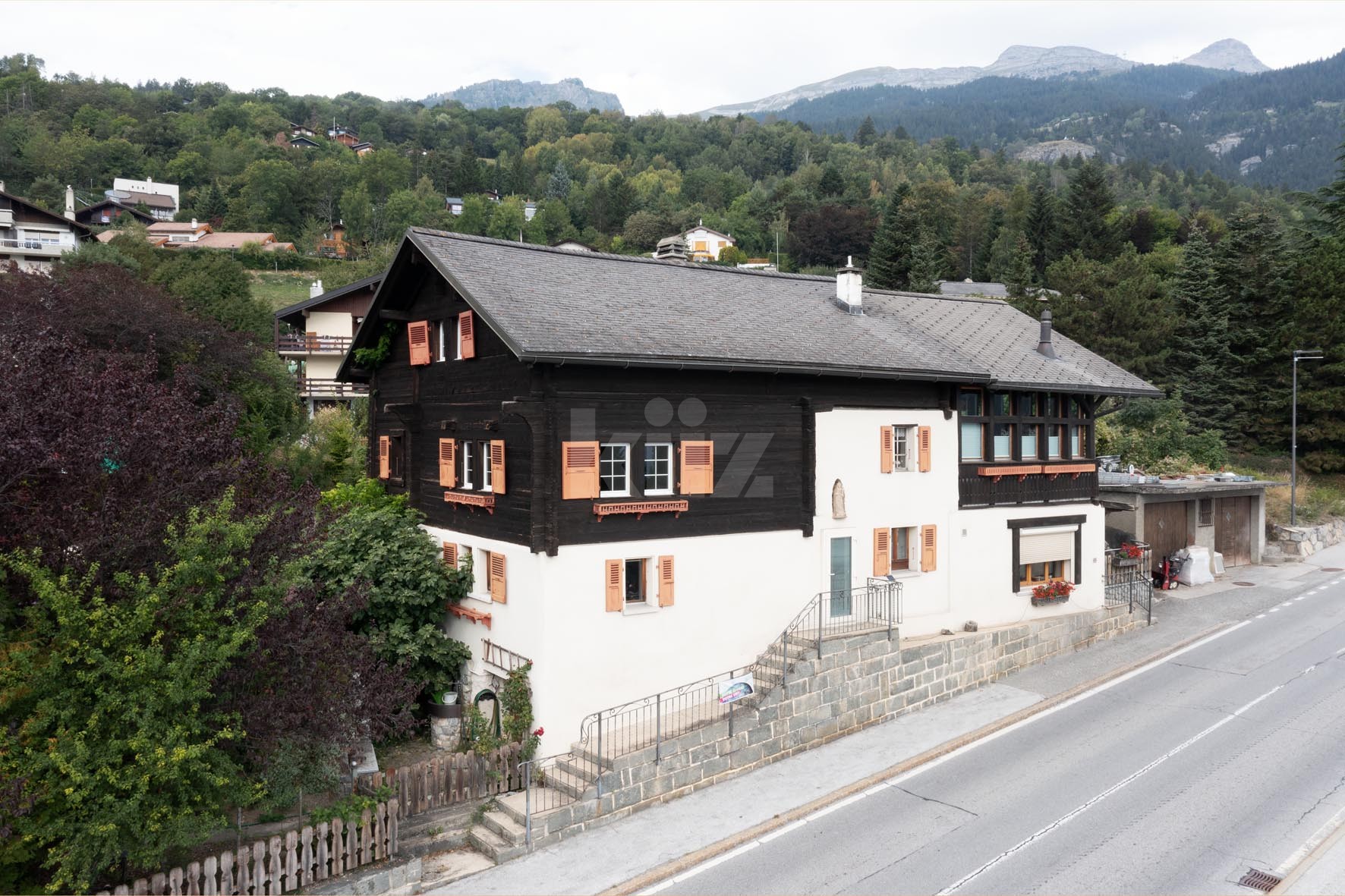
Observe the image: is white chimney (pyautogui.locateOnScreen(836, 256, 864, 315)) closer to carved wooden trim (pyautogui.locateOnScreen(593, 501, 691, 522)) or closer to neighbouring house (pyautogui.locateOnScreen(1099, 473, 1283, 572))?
carved wooden trim (pyautogui.locateOnScreen(593, 501, 691, 522))

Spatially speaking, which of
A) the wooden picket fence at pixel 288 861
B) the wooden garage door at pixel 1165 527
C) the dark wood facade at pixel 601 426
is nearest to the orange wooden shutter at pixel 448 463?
the dark wood facade at pixel 601 426

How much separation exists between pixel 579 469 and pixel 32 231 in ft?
204

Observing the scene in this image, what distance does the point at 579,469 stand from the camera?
15.6m

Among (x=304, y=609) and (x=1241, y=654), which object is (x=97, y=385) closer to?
(x=304, y=609)

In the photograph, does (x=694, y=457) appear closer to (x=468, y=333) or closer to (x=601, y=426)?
(x=601, y=426)

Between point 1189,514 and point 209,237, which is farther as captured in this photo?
point 209,237

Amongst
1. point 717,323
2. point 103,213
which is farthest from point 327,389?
point 103,213

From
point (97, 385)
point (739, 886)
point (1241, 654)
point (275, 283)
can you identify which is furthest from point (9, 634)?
point (275, 283)

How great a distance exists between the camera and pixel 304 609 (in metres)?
12.1

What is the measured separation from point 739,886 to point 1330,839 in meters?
7.68

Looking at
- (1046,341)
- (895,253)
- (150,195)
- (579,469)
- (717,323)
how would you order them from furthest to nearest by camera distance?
(150,195), (895,253), (1046,341), (717,323), (579,469)

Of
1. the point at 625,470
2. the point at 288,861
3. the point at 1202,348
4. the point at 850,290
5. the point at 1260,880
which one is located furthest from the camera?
the point at 1202,348

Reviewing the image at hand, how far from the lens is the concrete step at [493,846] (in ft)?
41.9

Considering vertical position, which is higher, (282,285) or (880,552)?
(282,285)
